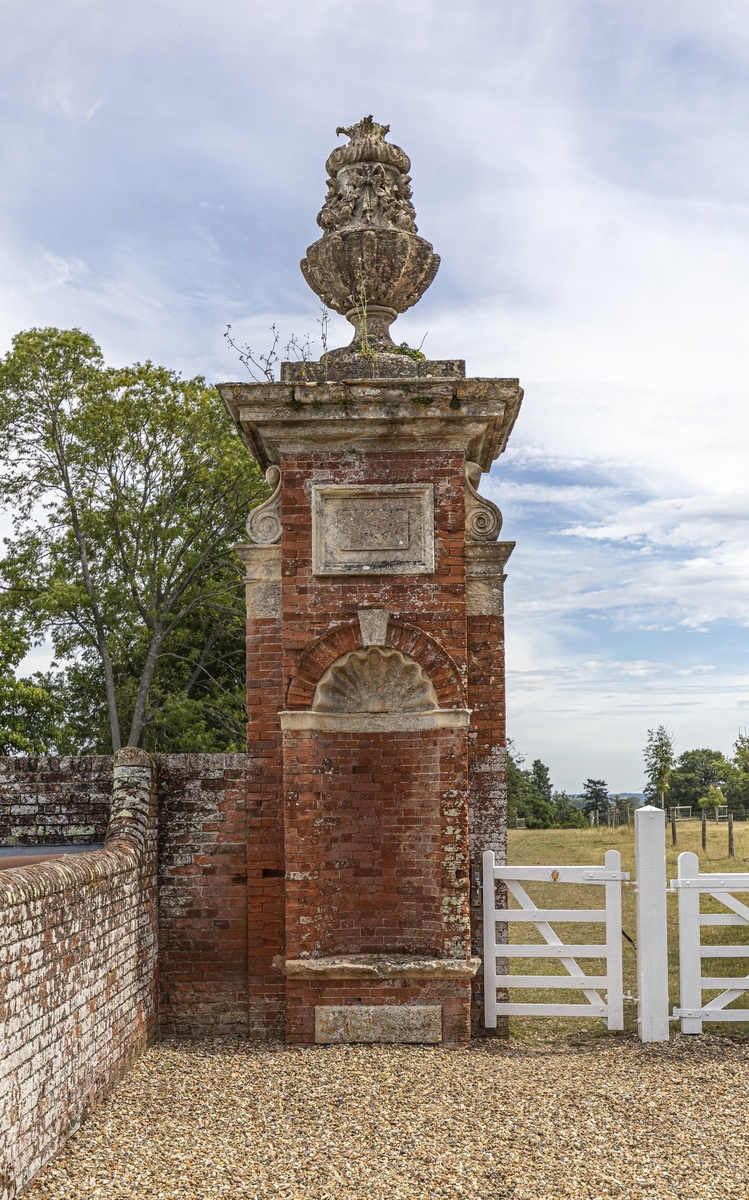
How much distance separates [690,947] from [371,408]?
416cm

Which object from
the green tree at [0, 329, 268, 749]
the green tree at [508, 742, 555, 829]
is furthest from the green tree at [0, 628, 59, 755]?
the green tree at [508, 742, 555, 829]

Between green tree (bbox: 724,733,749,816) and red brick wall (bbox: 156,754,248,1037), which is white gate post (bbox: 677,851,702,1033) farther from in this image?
green tree (bbox: 724,733,749,816)

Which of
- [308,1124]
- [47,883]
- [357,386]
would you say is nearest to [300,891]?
[308,1124]

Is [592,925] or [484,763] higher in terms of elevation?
[484,763]

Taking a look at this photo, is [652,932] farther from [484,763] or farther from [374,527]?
[374,527]

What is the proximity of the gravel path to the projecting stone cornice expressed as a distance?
3.93m

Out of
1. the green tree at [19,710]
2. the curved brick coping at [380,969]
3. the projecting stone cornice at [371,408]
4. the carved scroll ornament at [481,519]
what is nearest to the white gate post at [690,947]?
the curved brick coping at [380,969]

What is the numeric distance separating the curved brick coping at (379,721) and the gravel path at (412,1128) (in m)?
2.01

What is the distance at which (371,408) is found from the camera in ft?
23.1

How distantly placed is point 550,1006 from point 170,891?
8.90 ft

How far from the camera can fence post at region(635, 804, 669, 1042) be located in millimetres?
7016

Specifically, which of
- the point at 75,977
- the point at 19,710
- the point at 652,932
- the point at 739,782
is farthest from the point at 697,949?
the point at 739,782

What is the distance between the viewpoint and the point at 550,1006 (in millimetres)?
7258

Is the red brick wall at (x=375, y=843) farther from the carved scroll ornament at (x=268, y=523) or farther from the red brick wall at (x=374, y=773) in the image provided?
the carved scroll ornament at (x=268, y=523)
